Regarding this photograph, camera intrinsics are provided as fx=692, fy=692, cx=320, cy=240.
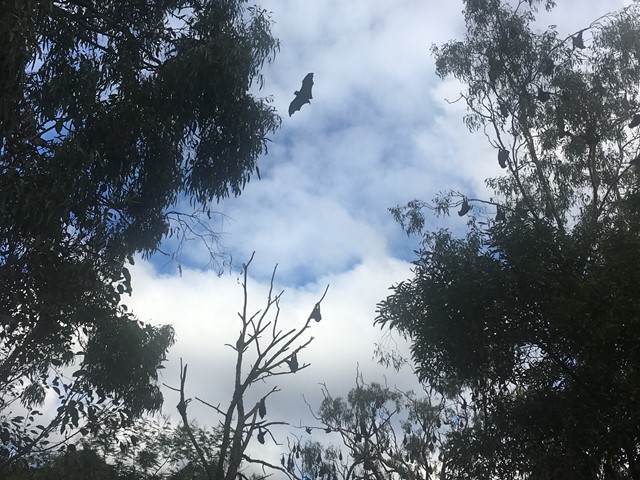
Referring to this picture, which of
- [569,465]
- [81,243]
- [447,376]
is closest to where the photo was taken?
[569,465]

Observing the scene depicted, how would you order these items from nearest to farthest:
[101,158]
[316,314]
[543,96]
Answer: [316,314], [101,158], [543,96]

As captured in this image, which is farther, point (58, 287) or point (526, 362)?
point (526, 362)

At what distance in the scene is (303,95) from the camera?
29.0 ft

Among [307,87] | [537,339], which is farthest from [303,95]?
[537,339]

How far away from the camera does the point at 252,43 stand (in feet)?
32.5

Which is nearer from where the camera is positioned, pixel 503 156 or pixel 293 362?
pixel 293 362

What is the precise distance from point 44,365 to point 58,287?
2966 millimetres

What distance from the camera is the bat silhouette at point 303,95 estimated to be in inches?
343

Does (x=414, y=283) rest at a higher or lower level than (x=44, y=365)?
higher

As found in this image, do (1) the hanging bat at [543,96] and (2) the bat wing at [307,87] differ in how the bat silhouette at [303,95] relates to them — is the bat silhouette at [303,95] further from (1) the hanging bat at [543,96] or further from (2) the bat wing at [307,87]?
(1) the hanging bat at [543,96]

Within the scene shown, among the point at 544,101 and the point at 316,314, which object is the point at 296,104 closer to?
the point at 316,314

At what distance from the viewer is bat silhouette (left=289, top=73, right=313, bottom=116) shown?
8712mm

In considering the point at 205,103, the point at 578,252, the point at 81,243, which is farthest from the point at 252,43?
the point at 578,252

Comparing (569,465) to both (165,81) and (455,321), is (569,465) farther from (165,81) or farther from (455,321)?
(165,81)
